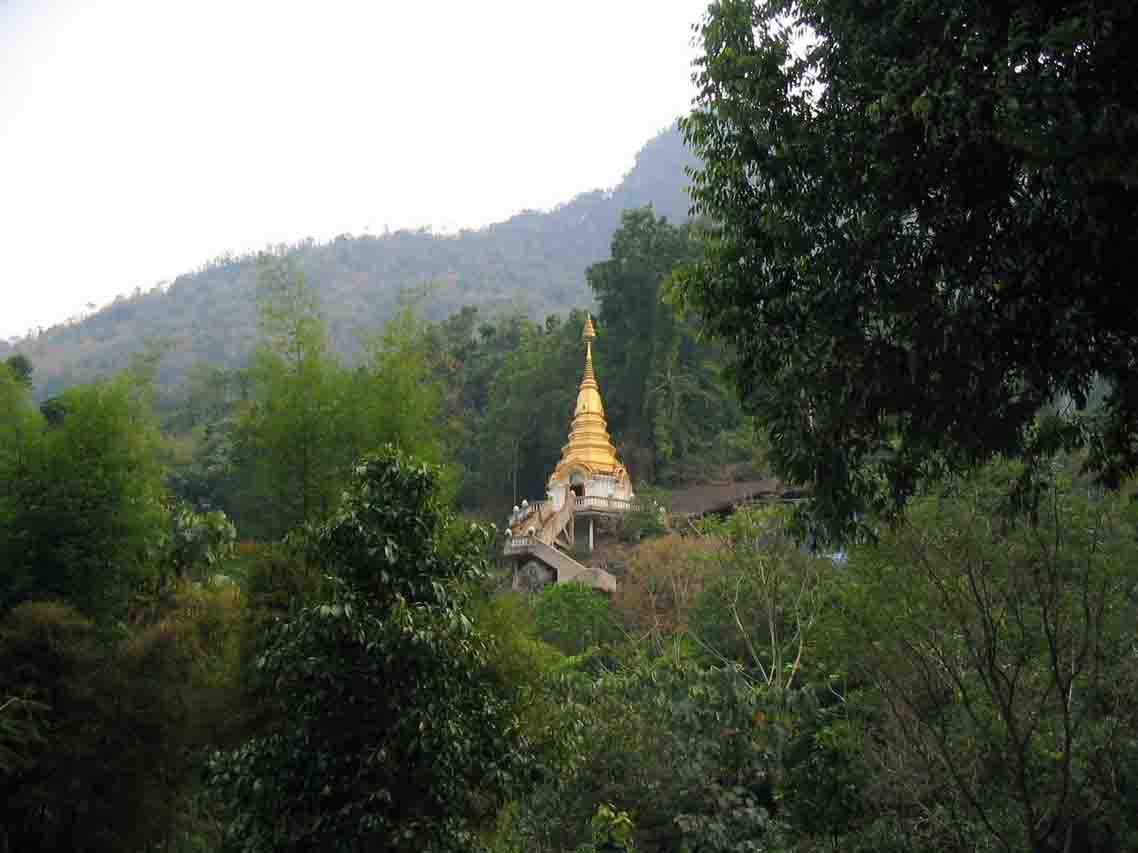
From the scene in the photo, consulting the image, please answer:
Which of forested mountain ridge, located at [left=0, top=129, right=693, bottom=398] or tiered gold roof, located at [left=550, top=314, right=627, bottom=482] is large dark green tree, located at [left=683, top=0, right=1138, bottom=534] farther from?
forested mountain ridge, located at [left=0, top=129, right=693, bottom=398]

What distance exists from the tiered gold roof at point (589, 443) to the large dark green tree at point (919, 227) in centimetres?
2292

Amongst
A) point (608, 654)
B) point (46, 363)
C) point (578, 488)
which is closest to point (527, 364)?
point (578, 488)

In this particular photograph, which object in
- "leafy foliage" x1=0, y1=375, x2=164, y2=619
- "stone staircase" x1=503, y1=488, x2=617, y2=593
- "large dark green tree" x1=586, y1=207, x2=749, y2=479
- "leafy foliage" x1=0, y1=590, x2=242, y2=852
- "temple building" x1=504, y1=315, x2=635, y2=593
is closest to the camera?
"leafy foliage" x1=0, y1=590, x2=242, y2=852

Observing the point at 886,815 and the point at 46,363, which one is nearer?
the point at 886,815

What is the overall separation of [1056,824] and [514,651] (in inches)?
165

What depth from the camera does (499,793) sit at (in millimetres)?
7758

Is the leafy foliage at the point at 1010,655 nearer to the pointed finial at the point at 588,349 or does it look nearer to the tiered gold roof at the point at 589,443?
the tiered gold roof at the point at 589,443

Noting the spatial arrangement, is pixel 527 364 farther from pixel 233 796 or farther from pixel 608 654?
pixel 233 796

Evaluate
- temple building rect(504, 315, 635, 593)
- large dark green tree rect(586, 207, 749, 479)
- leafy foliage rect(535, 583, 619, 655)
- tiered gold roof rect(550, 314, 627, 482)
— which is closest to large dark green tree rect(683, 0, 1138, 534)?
leafy foliage rect(535, 583, 619, 655)

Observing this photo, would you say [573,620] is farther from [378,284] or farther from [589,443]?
[378,284]

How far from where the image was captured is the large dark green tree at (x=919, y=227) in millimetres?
5328

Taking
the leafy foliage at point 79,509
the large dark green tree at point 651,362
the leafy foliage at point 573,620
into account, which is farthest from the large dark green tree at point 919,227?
the large dark green tree at point 651,362

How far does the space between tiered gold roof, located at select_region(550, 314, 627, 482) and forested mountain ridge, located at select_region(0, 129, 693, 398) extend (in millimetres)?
36320

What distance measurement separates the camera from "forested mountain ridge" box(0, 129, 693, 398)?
7812 centimetres
